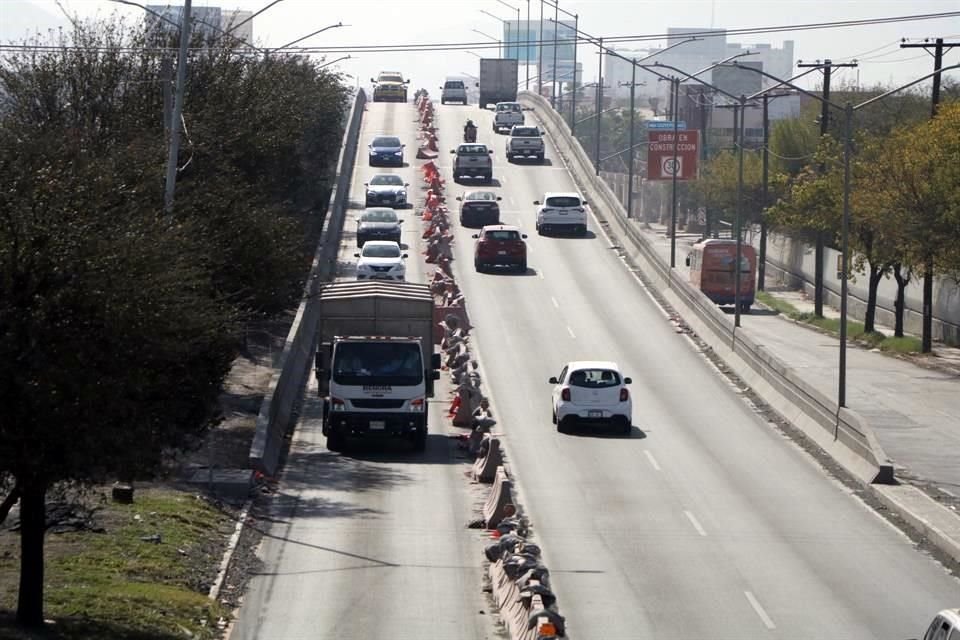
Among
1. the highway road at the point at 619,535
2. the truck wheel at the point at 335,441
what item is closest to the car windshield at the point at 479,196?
the highway road at the point at 619,535

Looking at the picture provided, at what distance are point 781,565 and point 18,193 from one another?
12.9 m

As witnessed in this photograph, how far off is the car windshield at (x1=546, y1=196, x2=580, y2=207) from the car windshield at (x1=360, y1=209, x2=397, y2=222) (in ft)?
24.3

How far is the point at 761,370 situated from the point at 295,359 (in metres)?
12.3

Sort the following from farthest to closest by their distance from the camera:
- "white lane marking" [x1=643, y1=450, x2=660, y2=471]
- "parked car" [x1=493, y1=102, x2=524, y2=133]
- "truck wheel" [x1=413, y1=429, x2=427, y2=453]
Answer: "parked car" [x1=493, y1=102, x2=524, y2=133], "truck wheel" [x1=413, y1=429, x2=427, y2=453], "white lane marking" [x1=643, y1=450, x2=660, y2=471]

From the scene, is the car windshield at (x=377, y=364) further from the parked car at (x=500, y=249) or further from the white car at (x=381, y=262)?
the parked car at (x=500, y=249)

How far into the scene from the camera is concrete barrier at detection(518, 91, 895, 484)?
32875 millimetres

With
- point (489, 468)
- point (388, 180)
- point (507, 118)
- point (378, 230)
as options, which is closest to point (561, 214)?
point (378, 230)

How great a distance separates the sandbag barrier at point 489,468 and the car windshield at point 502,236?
6.21ft

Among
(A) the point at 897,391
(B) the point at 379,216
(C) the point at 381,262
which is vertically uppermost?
(B) the point at 379,216

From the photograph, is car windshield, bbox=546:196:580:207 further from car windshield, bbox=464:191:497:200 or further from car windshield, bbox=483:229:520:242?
car windshield, bbox=483:229:520:242

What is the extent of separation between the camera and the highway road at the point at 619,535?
21234 mm

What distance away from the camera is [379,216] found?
6650cm

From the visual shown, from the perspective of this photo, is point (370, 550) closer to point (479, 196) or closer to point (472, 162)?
point (479, 196)


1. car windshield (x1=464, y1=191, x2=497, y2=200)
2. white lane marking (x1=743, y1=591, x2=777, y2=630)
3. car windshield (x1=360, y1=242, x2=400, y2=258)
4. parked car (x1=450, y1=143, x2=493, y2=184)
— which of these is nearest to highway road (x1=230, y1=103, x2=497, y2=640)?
white lane marking (x1=743, y1=591, x2=777, y2=630)
